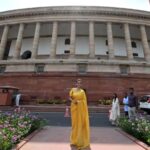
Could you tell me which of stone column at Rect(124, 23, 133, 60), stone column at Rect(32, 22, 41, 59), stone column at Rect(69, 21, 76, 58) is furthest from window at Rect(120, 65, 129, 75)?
stone column at Rect(32, 22, 41, 59)

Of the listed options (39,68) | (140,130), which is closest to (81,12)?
(39,68)

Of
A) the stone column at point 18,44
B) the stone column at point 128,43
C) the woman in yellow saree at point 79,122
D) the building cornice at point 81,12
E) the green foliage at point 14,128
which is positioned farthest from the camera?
the building cornice at point 81,12

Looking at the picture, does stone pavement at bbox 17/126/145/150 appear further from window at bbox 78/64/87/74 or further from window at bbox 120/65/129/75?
window at bbox 120/65/129/75

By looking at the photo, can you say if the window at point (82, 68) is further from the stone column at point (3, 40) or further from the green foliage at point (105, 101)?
the stone column at point (3, 40)

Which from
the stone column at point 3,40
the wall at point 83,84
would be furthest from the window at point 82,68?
the stone column at point 3,40

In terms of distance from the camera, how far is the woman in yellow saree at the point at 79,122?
789 cm

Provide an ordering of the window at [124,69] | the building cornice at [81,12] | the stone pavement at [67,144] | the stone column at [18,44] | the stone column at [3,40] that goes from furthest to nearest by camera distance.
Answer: the building cornice at [81,12] < the stone column at [3,40] < the stone column at [18,44] < the window at [124,69] < the stone pavement at [67,144]

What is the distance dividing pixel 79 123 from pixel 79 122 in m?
0.03

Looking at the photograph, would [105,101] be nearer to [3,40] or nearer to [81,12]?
[81,12]

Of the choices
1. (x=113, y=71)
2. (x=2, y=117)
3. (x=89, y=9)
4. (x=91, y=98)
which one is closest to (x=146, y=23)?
(x=89, y=9)

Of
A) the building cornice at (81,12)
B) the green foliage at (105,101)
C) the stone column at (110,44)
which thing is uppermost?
the building cornice at (81,12)

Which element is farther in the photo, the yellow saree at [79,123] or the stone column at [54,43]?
the stone column at [54,43]

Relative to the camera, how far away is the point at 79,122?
7973 mm

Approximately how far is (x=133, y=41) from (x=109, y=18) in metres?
9.33
